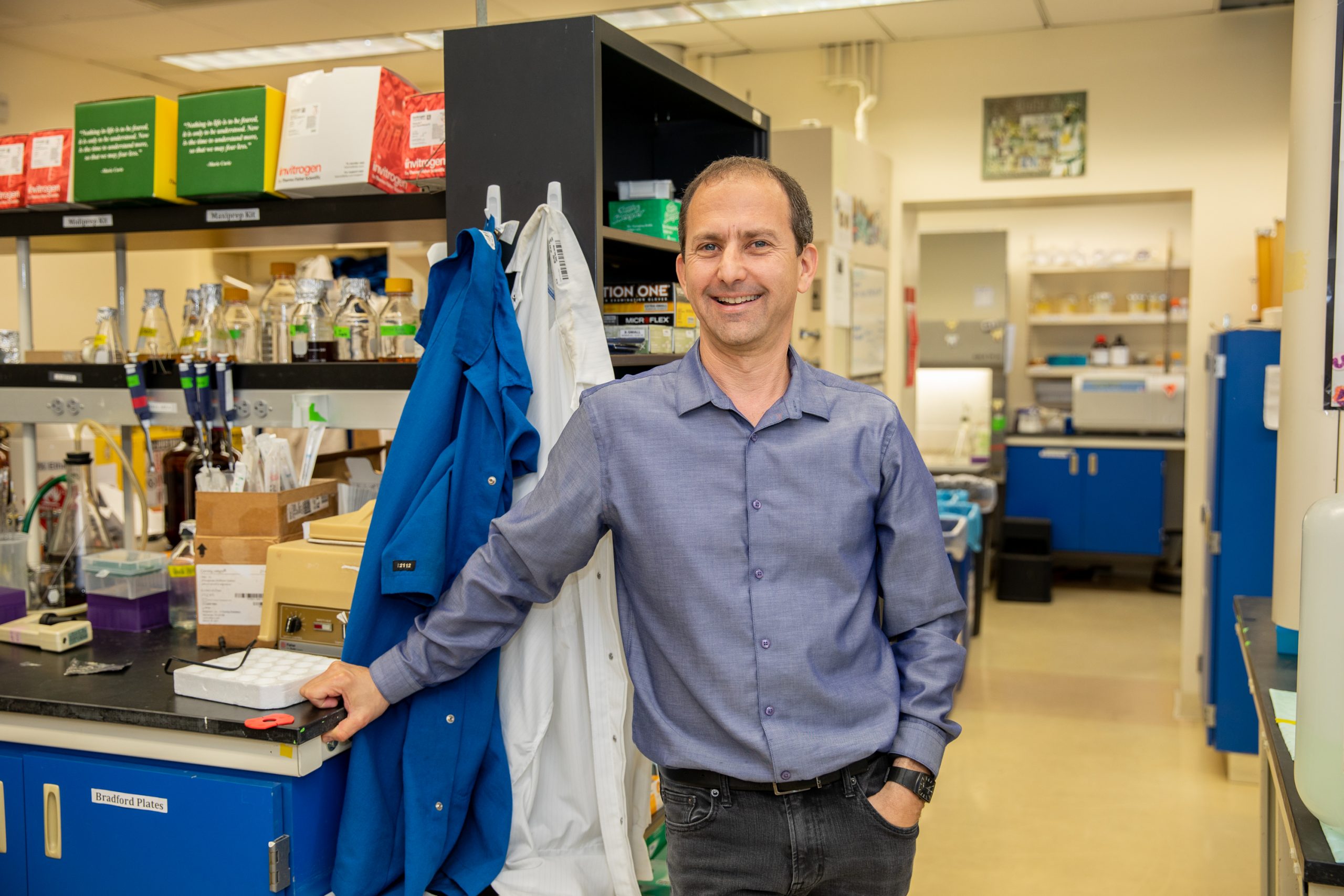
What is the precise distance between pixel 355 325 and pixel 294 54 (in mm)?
4215

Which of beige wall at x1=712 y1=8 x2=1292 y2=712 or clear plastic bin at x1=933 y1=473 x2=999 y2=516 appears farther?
clear plastic bin at x1=933 y1=473 x2=999 y2=516

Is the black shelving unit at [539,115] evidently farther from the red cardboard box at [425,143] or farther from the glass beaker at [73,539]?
the glass beaker at [73,539]

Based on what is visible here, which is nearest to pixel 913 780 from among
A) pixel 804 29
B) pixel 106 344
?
pixel 106 344

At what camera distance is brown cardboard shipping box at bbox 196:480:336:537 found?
87.0 inches

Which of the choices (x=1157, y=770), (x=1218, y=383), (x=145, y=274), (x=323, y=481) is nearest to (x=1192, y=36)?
(x=1218, y=383)

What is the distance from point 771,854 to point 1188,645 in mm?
3649

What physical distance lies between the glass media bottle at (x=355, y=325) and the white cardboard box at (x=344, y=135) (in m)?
0.23

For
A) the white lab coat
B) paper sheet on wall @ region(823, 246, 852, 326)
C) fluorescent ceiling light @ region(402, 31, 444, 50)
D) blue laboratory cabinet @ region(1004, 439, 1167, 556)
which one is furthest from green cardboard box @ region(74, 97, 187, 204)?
blue laboratory cabinet @ region(1004, 439, 1167, 556)

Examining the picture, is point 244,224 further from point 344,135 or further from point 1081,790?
point 1081,790

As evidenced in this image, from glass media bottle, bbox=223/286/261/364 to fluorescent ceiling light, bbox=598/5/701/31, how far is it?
10.3 ft

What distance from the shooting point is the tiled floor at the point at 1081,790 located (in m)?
3.24

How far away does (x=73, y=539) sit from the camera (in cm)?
260

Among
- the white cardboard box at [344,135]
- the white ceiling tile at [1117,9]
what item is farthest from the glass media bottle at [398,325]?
the white ceiling tile at [1117,9]

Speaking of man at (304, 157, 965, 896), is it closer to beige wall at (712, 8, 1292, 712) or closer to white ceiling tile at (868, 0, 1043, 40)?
beige wall at (712, 8, 1292, 712)
